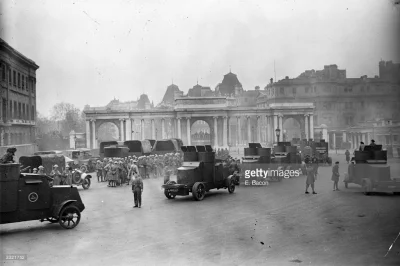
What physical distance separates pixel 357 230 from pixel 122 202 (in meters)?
9.81

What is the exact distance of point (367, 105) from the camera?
65.5 ft

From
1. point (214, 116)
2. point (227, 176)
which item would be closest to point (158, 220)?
point (227, 176)

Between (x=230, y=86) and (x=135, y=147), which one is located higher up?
Answer: (x=230, y=86)

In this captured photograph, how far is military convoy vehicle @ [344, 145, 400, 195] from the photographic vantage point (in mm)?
16984

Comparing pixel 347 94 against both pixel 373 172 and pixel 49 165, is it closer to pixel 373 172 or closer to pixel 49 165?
pixel 373 172

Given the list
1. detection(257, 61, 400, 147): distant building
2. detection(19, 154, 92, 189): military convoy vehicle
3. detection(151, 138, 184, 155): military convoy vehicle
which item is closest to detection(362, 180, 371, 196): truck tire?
detection(257, 61, 400, 147): distant building

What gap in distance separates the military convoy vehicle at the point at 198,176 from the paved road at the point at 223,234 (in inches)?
23.2

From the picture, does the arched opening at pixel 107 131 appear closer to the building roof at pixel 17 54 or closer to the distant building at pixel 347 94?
the distant building at pixel 347 94

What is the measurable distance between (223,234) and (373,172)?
9.52 m

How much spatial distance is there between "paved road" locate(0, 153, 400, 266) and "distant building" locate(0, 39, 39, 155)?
6739 mm

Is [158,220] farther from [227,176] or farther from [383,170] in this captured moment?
[383,170]

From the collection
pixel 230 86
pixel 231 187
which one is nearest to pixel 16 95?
pixel 231 187

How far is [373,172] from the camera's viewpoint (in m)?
17.6

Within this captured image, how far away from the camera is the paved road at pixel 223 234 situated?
30.4ft
